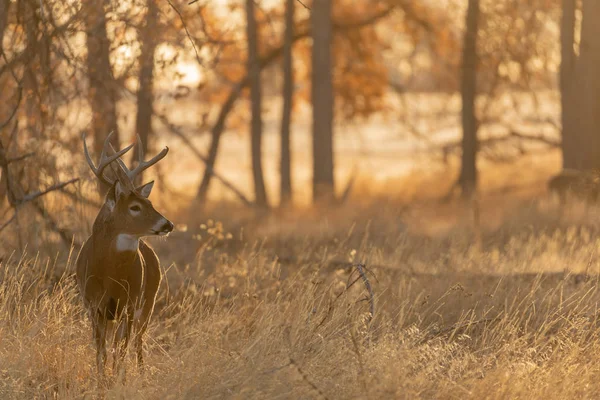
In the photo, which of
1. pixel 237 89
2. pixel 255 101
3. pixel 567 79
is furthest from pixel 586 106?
pixel 237 89

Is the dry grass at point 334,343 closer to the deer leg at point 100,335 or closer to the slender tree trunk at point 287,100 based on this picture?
the deer leg at point 100,335

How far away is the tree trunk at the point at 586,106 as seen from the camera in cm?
1673

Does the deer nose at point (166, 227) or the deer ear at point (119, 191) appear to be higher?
the deer ear at point (119, 191)

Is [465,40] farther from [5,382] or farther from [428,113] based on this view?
[5,382]

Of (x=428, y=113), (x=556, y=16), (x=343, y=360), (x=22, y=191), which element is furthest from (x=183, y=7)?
(x=428, y=113)

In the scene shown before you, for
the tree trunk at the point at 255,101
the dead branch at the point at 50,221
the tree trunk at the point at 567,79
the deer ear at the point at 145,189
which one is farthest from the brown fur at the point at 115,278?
the tree trunk at the point at 255,101

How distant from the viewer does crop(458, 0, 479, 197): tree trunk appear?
19.8 metres

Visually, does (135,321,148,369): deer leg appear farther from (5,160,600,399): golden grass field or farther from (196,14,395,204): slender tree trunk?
(196,14,395,204): slender tree trunk

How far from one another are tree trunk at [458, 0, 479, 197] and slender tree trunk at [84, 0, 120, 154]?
9.40 meters

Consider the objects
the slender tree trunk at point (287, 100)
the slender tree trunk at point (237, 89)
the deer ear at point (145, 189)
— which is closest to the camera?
the deer ear at point (145, 189)

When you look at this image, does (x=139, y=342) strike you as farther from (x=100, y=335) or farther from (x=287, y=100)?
(x=287, y=100)

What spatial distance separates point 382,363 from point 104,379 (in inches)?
70.0

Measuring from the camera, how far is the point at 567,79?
17.3 meters

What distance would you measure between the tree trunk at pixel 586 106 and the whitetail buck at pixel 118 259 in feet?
38.6
